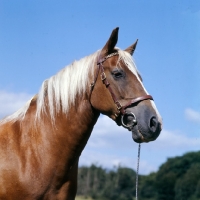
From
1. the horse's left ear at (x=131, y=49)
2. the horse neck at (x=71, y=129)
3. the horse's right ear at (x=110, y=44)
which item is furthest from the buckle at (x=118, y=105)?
the horse's left ear at (x=131, y=49)

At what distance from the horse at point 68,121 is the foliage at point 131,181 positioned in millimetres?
31833

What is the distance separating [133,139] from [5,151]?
5.87 feet

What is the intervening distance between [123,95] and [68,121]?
889 millimetres

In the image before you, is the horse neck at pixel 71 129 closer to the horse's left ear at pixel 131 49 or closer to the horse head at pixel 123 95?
the horse head at pixel 123 95

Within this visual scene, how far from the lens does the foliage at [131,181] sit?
39.5 meters

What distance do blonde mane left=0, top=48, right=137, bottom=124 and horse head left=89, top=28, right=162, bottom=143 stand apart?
0.10 meters

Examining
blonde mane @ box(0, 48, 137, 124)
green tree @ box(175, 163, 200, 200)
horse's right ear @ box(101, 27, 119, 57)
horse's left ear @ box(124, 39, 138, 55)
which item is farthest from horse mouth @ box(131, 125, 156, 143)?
green tree @ box(175, 163, 200, 200)

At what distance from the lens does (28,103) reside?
19.4 ft

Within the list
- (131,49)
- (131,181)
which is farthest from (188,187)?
(131,49)

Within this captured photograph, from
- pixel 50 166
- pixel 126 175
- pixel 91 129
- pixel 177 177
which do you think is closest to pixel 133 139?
pixel 91 129

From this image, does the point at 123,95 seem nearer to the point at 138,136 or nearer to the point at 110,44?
the point at 138,136

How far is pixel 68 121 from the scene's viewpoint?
18.2 ft

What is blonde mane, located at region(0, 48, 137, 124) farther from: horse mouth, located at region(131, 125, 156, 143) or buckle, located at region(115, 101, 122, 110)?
horse mouth, located at region(131, 125, 156, 143)

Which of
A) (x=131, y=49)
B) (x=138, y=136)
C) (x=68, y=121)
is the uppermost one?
(x=131, y=49)
